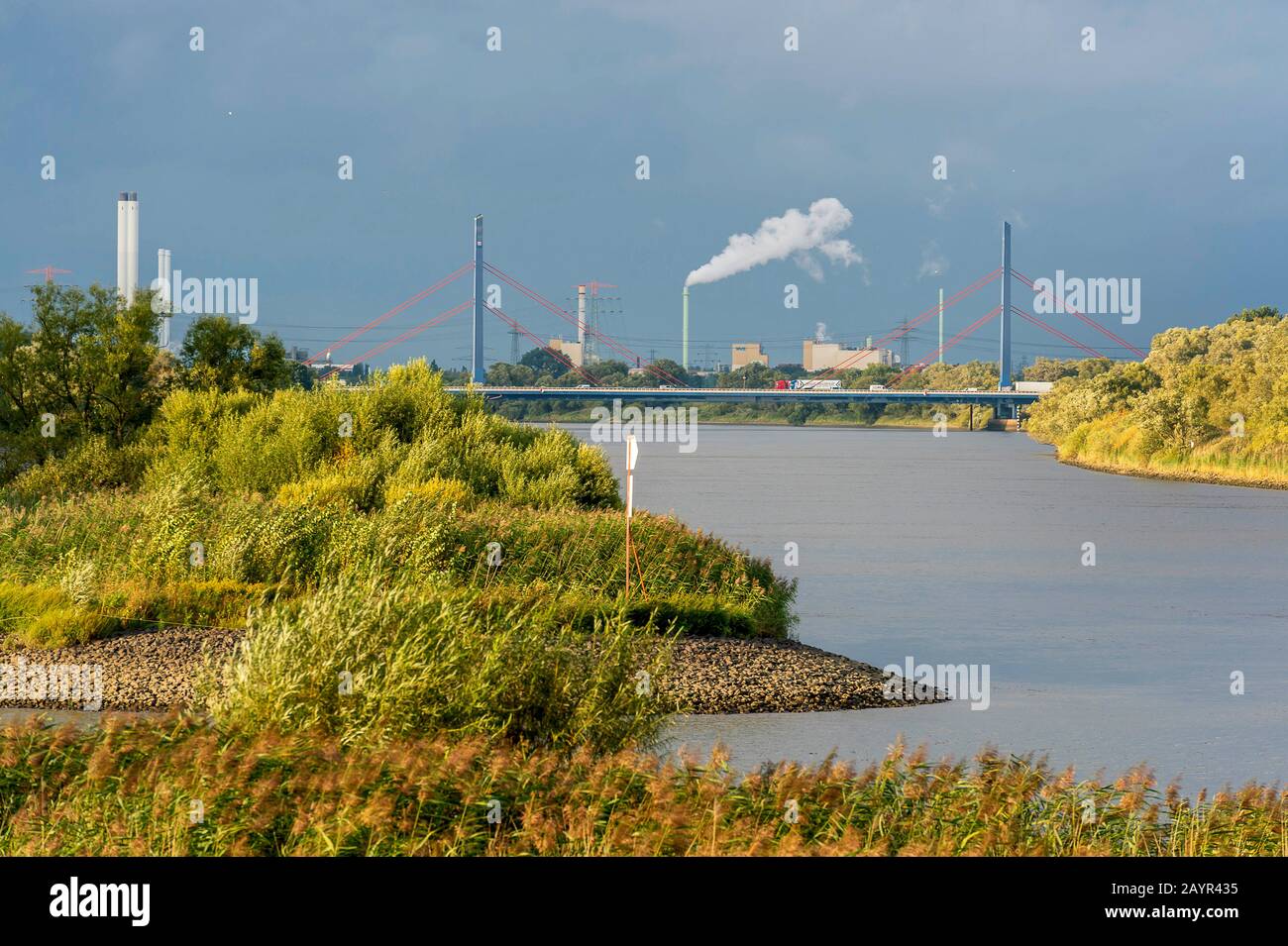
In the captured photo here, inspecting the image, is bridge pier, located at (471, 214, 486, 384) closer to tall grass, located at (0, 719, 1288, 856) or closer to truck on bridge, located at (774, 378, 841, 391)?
truck on bridge, located at (774, 378, 841, 391)

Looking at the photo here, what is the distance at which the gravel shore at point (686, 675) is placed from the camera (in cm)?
1332

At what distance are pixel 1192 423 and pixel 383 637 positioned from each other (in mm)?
62421

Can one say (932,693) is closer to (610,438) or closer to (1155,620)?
A: (1155,620)

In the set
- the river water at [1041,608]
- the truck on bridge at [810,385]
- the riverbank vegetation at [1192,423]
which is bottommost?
the river water at [1041,608]

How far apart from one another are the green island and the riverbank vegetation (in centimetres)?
4060

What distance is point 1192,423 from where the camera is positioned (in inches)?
2613

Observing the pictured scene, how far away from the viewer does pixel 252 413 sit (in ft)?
89.9

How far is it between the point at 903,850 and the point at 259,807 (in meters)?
3.08

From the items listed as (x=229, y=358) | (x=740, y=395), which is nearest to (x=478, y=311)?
(x=740, y=395)

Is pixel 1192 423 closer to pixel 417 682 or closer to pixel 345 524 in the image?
pixel 345 524

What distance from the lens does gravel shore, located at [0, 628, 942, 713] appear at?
43.7 ft

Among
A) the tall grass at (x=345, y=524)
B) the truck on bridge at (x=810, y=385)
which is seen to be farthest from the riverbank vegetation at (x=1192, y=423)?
the tall grass at (x=345, y=524)

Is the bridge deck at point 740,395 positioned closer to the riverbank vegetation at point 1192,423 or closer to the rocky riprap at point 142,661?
the riverbank vegetation at point 1192,423

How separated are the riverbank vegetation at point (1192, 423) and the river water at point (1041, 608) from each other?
4.28 m
